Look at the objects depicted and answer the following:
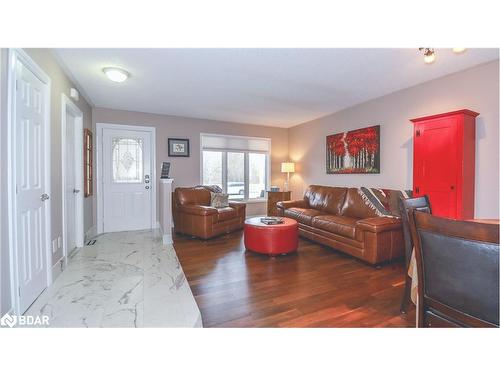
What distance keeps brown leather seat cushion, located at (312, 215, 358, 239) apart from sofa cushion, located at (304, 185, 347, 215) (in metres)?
0.61

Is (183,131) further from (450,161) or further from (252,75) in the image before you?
(450,161)

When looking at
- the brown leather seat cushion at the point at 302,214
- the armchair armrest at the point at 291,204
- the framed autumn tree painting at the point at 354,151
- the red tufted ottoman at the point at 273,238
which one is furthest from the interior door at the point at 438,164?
the armchair armrest at the point at 291,204

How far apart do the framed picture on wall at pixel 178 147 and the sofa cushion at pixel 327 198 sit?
106 inches

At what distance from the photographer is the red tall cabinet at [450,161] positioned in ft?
8.92

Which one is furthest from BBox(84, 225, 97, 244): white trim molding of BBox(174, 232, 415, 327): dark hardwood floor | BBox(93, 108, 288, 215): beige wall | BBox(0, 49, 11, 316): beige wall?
Result: BBox(0, 49, 11, 316): beige wall

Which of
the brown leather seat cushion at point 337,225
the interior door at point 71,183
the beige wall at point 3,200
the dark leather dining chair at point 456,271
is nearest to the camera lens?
the dark leather dining chair at point 456,271

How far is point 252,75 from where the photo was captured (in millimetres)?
3084

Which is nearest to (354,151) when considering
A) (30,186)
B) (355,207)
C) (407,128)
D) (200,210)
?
(407,128)

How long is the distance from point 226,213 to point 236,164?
1782mm

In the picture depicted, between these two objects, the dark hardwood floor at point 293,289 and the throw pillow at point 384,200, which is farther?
the throw pillow at point 384,200

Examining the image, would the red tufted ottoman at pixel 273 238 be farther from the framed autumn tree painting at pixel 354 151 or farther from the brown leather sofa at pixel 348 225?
the framed autumn tree painting at pixel 354 151

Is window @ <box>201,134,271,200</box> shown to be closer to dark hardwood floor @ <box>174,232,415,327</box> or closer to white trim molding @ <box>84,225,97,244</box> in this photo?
white trim molding @ <box>84,225,97,244</box>

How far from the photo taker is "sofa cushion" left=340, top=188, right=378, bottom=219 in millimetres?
3623
